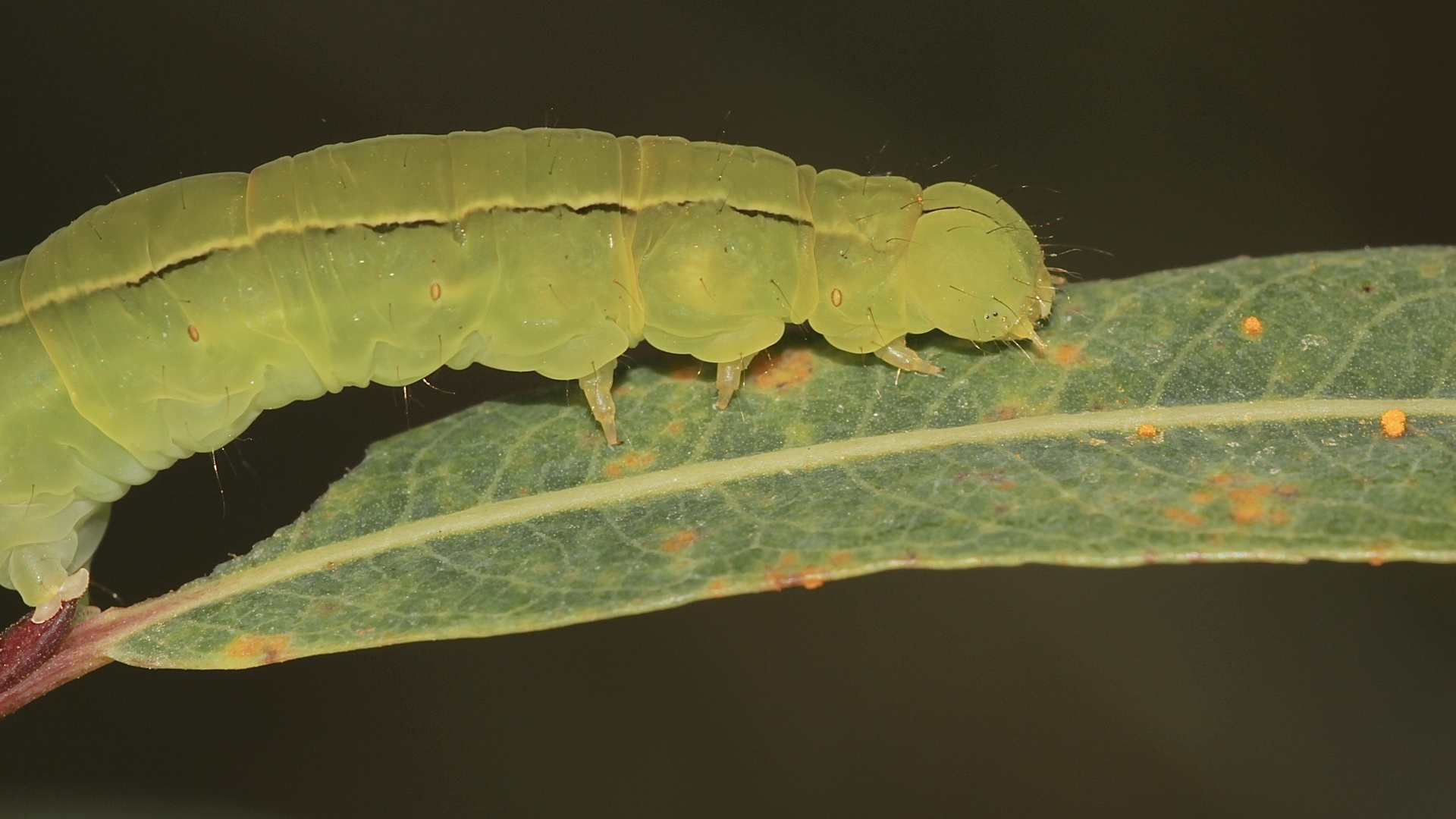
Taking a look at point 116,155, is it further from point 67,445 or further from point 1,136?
point 67,445

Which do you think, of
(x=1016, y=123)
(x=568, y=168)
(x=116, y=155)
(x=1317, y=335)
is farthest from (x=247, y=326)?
(x=1016, y=123)

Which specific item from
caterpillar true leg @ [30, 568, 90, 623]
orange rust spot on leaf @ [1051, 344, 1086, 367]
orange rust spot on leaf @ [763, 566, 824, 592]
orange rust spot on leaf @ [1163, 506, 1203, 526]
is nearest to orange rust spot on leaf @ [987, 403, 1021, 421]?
orange rust spot on leaf @ [1051, 344, 1086, 367]

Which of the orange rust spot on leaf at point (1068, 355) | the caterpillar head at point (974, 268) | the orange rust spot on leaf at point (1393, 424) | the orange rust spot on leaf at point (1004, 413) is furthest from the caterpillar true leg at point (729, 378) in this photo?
the orange rust spot on leaf at point (1393, 424)

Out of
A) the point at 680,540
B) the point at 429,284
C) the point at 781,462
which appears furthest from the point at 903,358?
the point at 429,284

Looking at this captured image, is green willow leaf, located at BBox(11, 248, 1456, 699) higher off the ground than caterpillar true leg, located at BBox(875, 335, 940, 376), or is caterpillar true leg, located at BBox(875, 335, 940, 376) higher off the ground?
caterpillar true leg, located at BBox(875, 335, 940, 376)

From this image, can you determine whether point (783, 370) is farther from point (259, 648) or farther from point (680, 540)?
point (259, 648)

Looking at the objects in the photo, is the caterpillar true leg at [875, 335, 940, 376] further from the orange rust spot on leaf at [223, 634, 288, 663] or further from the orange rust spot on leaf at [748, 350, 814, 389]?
the orange rust spot on leaf at [223, 634, 288, 663]
